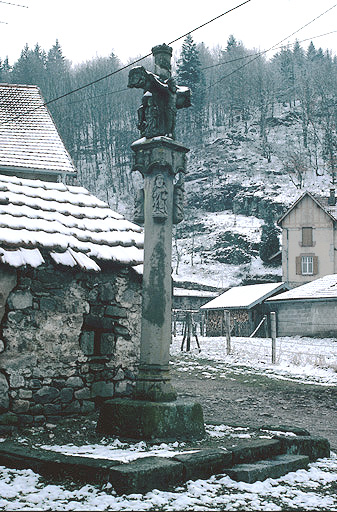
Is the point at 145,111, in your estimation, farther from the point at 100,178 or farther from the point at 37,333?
the point at 100,178

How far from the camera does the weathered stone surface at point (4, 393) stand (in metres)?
7.08

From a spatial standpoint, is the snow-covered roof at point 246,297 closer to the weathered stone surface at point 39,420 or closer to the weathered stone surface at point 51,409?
the weathered stone surface at point 51,409

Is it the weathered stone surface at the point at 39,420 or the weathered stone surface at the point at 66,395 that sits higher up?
the weathered stone surface at the point at 66,395

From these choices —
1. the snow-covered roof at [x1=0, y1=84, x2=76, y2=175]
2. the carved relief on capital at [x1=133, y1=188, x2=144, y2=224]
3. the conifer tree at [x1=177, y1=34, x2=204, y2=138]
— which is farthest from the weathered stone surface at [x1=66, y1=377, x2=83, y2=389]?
the conifer tree at [x1=177, y1=34, x2=204, y2=138]

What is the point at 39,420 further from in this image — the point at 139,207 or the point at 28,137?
the point at 28,137

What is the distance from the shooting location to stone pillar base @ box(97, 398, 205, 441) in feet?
19.9

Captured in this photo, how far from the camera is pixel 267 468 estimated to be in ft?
17.1

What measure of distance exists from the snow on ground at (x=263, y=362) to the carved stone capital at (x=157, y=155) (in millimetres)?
8311

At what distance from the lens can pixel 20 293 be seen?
738cm

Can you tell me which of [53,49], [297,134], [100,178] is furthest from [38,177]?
[53,49]

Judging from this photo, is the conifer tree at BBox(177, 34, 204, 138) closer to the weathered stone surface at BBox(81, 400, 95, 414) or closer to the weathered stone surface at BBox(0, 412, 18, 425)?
the weathered stone surface at BBox(81, 400, 95, 414)

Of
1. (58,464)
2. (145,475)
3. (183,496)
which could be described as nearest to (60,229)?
(58,464)

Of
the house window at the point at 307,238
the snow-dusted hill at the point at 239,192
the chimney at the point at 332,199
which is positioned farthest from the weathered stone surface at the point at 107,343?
the snow-dusted hill at the point at 239,192

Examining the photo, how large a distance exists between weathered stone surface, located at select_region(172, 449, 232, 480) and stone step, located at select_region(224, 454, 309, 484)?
0.29 feet
